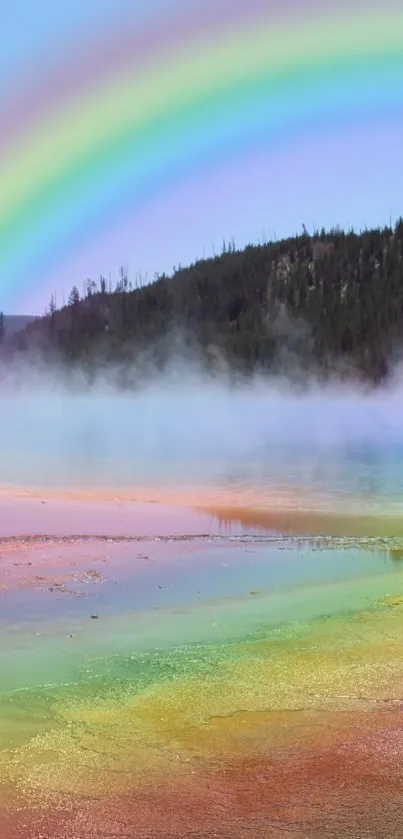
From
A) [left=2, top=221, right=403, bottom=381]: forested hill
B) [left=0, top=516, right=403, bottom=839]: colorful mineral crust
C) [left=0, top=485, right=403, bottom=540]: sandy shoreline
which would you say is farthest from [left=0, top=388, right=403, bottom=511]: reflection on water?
Answer: [left=2, top=221, right=403, bottom=381]: forested hill

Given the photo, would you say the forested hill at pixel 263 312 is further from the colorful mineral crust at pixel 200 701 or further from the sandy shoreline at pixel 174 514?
the colorful mineral crust at pixel 200 701

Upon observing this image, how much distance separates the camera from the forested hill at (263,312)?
138 metres

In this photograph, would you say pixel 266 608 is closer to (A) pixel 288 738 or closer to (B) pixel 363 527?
(A) pixel 288 738

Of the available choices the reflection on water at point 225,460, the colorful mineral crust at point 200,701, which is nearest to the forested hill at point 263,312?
the reflection on water at point 225,460

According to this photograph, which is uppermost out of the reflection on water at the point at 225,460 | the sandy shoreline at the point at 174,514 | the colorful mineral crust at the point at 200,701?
the reflection on water at the point at 225,460

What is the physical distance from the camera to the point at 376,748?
6.33 m

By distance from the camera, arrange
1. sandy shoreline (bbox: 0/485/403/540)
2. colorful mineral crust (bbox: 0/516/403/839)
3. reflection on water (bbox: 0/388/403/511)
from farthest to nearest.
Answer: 1. reflection on water (bbox: 0/388/403/511)
2. sandy shoreline (bbox: 0/485/403/540)
3. colorful mineral crust (bbox: 0/516/403/839)

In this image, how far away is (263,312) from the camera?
156 metres

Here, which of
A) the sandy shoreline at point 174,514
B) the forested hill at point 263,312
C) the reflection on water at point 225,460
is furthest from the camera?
the forested hill at point 263,312

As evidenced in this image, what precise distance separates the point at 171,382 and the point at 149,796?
140 metres

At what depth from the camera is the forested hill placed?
5418 inches

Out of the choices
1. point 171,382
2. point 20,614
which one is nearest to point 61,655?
point 20,614

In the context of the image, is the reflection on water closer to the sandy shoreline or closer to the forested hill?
the sandy shoreline

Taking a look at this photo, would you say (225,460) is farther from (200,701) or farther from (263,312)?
(263,312)
